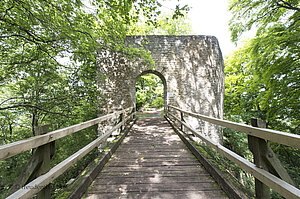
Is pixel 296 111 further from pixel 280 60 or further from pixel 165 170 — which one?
pixel 165 170

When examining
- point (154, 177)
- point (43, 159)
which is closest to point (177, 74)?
point (154, 177)

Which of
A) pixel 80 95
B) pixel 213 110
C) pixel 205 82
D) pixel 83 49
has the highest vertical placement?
pixel 83 49

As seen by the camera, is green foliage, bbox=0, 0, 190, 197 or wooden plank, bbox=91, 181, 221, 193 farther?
green foliage, bbox=0, 0, 190, 197

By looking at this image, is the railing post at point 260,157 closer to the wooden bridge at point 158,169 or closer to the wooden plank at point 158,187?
the wooden bridge at point 158,169

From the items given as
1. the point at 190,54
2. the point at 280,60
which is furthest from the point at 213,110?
the point at 280,60

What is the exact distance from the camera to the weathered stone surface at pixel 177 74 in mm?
7348

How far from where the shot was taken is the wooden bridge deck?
1677mm

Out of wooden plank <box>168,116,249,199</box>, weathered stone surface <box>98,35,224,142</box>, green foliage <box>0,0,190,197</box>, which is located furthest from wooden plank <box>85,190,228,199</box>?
weathered stone surface <box>98,35,224,142</box>

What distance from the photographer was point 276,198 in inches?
215

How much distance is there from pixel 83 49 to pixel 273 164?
16.5ft

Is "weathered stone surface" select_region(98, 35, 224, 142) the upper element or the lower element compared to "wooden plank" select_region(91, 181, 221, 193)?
upper

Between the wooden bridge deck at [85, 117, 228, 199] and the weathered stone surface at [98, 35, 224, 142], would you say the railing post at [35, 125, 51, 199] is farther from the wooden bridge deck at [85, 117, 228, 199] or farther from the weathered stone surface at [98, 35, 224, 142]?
the weathered stone surface at [98, 35, 224, 142]

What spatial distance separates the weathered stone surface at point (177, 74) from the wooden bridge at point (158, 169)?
4.31 metres

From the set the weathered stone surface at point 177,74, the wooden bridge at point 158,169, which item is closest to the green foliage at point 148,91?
the weathered stone surface at point 177,74
